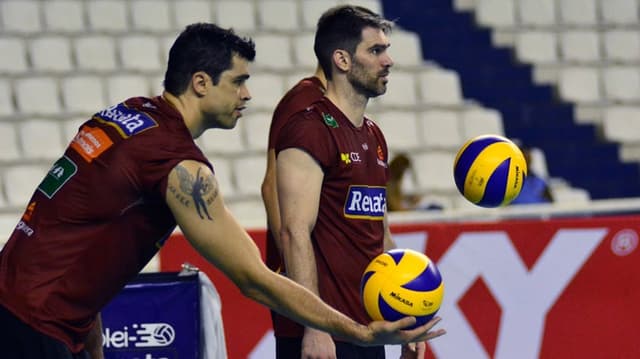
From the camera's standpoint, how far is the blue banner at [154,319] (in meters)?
6.70

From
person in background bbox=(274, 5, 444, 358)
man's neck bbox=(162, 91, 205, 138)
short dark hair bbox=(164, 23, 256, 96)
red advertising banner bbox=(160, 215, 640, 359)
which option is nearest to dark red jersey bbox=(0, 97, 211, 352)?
man's neck bbox=(162, 91, 205, 138)

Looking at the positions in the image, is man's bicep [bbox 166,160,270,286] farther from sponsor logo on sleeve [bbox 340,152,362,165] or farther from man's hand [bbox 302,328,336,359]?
sponsor logo on sleeve [bbox 340,152,362,165]

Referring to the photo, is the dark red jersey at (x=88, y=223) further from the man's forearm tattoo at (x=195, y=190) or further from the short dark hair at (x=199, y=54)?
the short dark hair at (x=199, y=54)

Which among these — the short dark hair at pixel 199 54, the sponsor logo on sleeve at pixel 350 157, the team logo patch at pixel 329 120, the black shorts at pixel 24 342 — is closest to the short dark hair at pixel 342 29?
the team logo patch at pixel 329 120

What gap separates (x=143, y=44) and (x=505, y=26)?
3926mm

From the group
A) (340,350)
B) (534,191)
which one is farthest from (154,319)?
(534,191)

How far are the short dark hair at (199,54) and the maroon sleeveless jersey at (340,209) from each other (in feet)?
2.93

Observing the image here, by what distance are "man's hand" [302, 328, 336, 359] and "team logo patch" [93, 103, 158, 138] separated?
1.31 metres

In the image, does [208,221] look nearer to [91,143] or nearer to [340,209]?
[91,143]

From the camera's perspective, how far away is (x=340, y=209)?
19.3ft

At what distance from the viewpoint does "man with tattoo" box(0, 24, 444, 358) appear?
468cm

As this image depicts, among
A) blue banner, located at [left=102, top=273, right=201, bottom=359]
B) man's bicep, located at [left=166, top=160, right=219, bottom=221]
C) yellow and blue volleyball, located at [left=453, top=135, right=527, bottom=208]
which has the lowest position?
blue banner, located at [left=102, top=273, right=201, bottom=359]

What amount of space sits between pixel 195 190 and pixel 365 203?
143 centimetres

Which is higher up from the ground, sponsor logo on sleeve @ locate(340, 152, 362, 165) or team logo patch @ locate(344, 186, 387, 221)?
sponsor logo on sleeve @ locate(340, 152, 362, 165)
